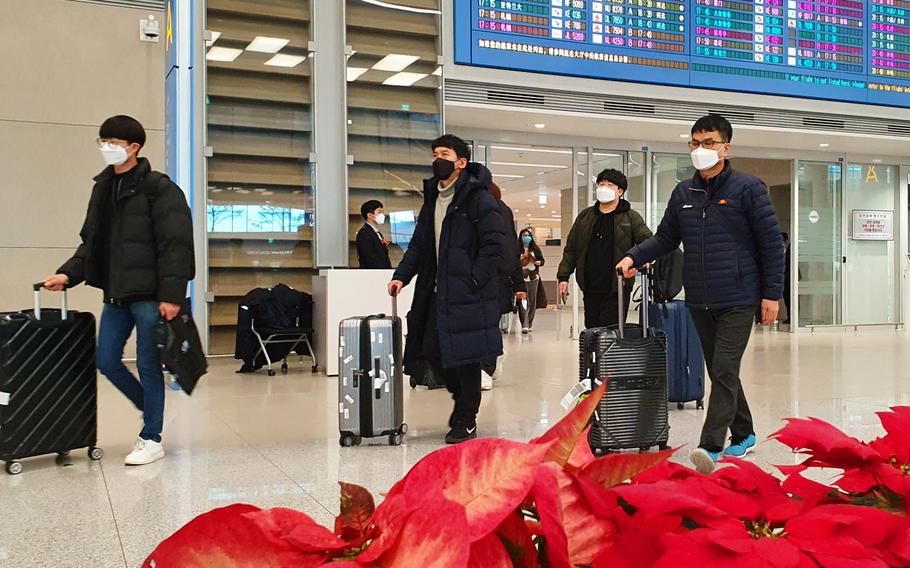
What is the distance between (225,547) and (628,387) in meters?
3.97

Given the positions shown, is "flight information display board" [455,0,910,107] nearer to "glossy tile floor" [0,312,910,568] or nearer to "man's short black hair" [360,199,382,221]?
"man's short black hair" [360,199,382,221]

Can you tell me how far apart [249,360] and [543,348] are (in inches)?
153

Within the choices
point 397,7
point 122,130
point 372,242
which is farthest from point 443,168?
point 397,7

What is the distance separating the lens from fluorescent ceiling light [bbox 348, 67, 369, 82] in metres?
8.73

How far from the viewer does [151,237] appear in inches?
162

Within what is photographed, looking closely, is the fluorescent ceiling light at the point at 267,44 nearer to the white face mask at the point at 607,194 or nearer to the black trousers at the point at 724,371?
the white face mask at the point at 607,194

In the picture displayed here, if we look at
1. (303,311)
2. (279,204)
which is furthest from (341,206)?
(303,311)

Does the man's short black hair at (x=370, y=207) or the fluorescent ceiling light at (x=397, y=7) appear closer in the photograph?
the man's short black hair at (x=370, y=207)

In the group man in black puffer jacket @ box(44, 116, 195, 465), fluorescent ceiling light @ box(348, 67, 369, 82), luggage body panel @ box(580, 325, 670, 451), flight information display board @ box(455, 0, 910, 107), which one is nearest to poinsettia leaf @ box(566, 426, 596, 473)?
luggage body panel @ box(580, 325, 670, 451)

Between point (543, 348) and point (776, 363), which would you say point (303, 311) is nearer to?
point (543, 348)

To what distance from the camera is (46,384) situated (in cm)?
396

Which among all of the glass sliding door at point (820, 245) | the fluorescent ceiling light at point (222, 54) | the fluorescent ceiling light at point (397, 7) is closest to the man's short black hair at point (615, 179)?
the fluorescent ceiling light at point (397, 7)

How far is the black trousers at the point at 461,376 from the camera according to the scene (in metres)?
4.60

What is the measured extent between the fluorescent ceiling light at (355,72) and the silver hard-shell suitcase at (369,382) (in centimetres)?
468
